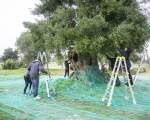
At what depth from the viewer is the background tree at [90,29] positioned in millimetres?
15555

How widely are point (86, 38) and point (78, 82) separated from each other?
6.71ft

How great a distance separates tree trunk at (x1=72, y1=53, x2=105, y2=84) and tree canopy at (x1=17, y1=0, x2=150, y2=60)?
119cm

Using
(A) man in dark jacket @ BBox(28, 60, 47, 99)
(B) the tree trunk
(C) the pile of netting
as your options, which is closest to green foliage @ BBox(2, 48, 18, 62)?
(B) the tree trunk

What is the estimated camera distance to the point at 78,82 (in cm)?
1647

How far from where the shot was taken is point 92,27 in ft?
50.0

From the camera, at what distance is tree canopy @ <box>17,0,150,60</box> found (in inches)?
611

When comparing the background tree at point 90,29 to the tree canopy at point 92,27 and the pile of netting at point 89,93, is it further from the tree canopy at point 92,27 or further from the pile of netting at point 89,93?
the pile of netting at point 89,93

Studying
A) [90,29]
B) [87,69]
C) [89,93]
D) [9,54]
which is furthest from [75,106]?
[9,54]

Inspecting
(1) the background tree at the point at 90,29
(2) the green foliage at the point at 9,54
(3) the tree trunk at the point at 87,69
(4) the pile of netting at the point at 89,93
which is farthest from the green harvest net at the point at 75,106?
(2) the green foliage at the point at 9,54

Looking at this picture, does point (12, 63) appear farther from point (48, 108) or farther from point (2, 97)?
point (48, 108)

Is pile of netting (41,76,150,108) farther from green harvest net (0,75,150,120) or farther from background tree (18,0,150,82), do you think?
background tree (18,0,150,82)

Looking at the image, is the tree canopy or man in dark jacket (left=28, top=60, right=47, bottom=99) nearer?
man in dark jacket (left=28, top=60, right=47, bottom=99)

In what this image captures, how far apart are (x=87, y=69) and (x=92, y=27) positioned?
266 centimetres

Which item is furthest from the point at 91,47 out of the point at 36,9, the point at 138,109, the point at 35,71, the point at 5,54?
the point at 5,54
